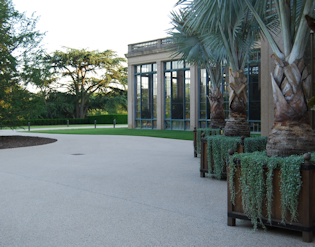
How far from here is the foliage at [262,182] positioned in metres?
3.76

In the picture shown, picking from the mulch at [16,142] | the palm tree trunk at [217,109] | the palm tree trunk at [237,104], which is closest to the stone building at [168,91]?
the palm tree trunk at [217,109]

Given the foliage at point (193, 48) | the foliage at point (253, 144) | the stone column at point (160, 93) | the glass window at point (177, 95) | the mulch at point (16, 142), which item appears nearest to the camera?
the foliage at point (253, 144)

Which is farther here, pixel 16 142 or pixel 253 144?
pixel 16 142

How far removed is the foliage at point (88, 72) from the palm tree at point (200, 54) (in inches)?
1365

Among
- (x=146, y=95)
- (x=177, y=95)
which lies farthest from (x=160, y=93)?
(x=146, y=95)

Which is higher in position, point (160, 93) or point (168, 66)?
point (168, 66)

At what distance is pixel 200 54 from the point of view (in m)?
12.1

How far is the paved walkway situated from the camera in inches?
150

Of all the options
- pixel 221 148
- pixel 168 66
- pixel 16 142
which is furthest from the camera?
pixel 168 66

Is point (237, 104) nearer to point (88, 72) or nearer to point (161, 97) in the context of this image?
point (161, 97)

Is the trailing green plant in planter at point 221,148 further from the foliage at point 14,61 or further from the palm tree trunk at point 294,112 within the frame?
the foliage at point 14,61

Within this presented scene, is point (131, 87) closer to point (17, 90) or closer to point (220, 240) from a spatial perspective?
point (17, 90)

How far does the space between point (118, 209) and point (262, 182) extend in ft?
7.10

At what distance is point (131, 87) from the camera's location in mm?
31141
